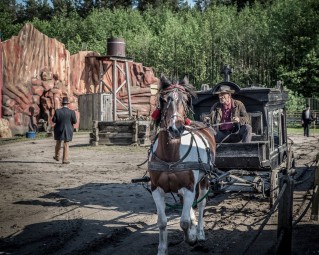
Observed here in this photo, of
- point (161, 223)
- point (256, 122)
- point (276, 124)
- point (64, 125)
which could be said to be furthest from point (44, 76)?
point (161, 223)

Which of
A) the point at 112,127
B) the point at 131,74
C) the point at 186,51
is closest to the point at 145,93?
the point at 131,74

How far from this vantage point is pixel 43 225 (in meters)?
8.13

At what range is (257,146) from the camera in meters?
8.97

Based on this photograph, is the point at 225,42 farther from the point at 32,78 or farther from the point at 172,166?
the point at 172,166

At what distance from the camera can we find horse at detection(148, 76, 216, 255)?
638cm

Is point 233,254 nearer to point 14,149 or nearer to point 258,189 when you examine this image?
point 258,189

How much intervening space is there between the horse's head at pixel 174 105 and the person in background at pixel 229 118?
8.10 feet

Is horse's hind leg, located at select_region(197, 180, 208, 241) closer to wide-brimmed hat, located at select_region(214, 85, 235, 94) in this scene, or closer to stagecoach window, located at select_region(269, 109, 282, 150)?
wide-brimmed hat, located at select_region(214, 85, 235, 94)

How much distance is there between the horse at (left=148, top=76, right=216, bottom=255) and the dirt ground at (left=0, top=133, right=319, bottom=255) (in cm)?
58

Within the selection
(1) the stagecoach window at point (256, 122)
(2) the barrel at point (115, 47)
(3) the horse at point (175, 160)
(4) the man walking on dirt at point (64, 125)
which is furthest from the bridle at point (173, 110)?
(2) the barrel at point (115, 47)

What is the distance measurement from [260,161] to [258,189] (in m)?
0.66

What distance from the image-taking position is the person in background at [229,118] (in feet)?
30.6

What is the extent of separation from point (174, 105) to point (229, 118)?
11.2 feet

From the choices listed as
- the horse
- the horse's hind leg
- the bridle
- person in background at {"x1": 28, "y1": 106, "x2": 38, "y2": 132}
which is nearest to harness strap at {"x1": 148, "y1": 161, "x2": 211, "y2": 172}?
the horse
